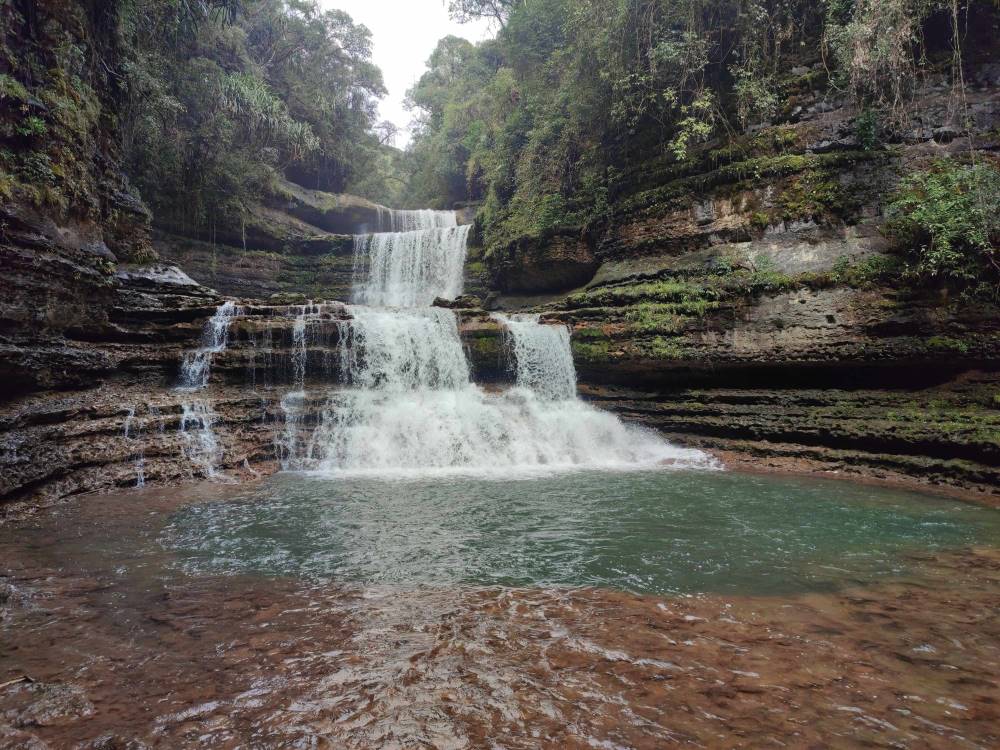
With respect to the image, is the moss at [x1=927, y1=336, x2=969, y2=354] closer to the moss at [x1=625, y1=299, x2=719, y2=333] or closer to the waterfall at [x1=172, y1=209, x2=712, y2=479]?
the moss at [x1=625, y1=299, x2=719, y2=333]

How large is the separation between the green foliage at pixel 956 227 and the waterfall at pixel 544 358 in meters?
7.26

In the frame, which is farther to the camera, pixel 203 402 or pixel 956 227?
pixel 203 402

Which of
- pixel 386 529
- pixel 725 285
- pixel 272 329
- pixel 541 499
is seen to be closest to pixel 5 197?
pixel 272 329

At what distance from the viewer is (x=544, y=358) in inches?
507

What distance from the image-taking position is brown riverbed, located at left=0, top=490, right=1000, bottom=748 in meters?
2.07

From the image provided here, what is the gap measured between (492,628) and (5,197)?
9777 millimetres

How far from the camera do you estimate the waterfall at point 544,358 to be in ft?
42.2

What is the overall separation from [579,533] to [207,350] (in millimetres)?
9537

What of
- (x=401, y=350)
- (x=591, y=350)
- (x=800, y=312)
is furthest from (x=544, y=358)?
(x=800, y=312)

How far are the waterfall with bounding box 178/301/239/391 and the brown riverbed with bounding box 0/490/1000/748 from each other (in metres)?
7.38

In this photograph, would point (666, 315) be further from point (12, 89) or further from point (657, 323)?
point (12, 89)

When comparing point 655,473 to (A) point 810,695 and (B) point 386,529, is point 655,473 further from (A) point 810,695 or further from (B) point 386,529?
(A) point 810,695

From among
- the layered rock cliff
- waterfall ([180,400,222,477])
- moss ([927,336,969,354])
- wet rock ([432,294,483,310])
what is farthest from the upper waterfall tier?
moss ([927,336,969,354])

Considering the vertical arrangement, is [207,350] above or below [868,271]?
below
